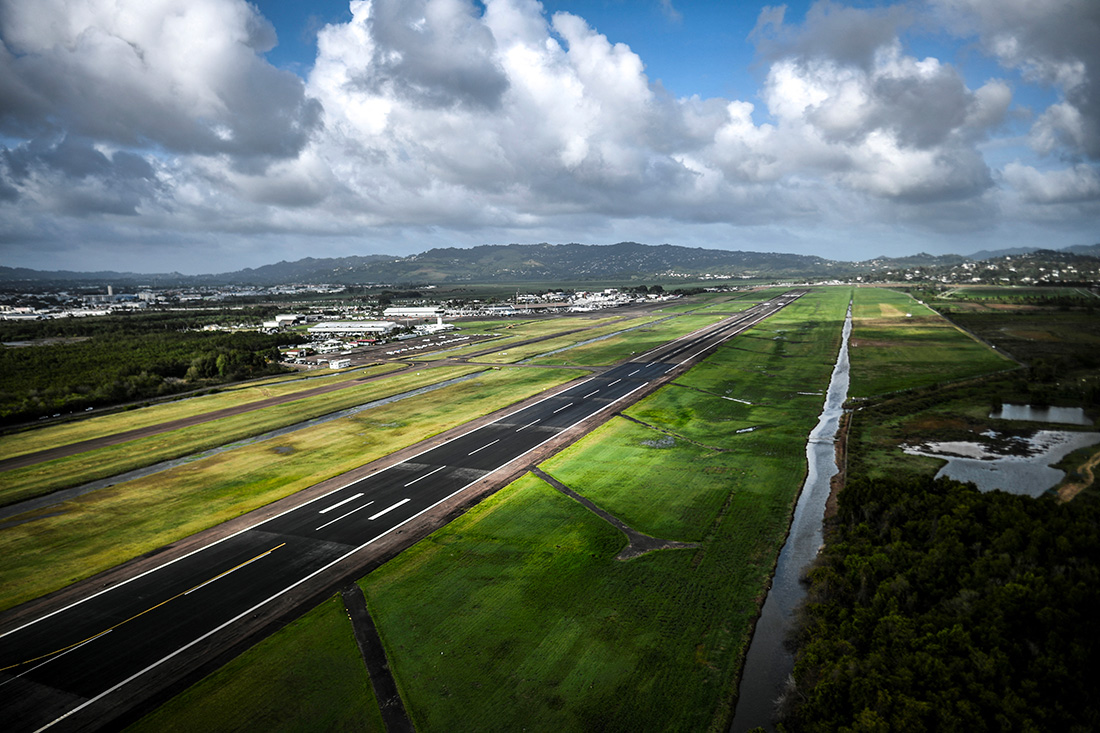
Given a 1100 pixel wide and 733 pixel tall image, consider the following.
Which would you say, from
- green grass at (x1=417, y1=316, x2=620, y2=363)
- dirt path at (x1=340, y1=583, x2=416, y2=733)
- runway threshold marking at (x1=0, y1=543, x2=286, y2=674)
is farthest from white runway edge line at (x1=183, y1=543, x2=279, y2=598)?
green grass at (x1=417, y1=316, x2=620, y2=363)

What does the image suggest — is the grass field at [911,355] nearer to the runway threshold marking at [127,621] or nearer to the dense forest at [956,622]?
the dense forest at [956,622]

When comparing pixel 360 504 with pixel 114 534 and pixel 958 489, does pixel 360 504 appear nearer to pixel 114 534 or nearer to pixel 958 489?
pixel 114 534

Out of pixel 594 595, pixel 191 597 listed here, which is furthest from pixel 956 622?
pixel 191 597

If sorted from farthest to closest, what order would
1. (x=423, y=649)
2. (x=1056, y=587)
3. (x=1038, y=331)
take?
(x=1038, y=331)
(x=423, y=649)
(x=1056, y=587)

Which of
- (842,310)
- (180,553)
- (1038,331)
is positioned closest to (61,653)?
(180,553)

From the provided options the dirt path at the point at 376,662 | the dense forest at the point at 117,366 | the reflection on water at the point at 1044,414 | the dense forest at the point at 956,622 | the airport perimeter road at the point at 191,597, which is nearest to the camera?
the dense forest at the point at 956,622

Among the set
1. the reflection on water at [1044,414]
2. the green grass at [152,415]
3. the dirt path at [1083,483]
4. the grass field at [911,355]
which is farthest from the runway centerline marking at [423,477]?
the reflection on water at [1044,414]
